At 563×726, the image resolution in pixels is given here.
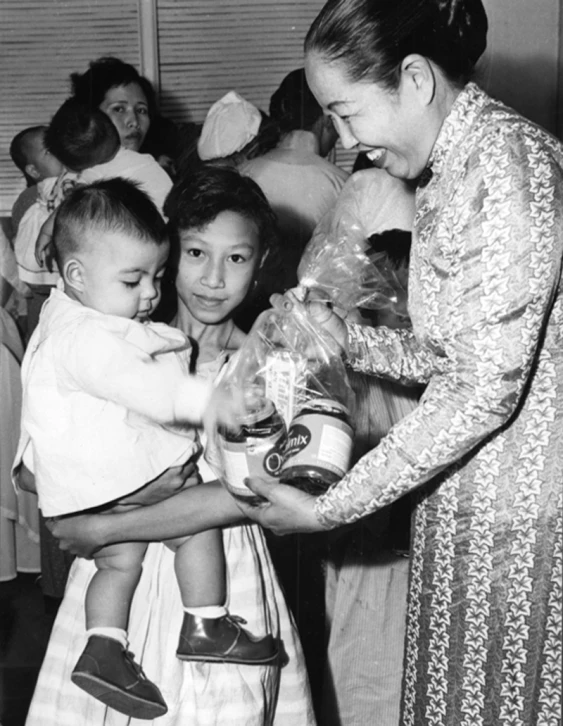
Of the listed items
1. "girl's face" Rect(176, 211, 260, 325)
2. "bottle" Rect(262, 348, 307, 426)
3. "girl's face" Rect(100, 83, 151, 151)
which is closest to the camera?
"bottle" Rect(262, 348, 307, 426)

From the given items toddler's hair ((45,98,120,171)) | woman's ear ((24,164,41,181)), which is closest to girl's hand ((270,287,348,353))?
toddler's hair ((45,98,120,171))

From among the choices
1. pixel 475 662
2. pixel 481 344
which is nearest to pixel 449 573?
pixel 475 662

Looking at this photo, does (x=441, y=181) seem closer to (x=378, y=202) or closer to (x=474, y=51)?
(x=474, y=51)

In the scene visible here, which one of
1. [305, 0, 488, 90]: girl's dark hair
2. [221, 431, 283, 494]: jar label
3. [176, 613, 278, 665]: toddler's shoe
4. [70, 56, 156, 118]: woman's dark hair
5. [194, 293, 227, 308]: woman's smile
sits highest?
[70, 56, 156, 118]: woman's dark hair

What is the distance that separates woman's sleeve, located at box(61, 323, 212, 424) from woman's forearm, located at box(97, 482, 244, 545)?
12cm

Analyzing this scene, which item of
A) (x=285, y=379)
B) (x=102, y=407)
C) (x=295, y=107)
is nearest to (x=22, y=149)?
(x=295, y=107)

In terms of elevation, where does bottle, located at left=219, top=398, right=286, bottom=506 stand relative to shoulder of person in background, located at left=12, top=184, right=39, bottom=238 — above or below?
below

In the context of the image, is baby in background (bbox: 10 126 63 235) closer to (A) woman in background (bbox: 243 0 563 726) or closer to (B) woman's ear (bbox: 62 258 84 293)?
(B) woman's ear (bbox: 62 258 84 293)

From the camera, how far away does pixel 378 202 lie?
173 cm

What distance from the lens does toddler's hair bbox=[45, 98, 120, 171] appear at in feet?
7.08

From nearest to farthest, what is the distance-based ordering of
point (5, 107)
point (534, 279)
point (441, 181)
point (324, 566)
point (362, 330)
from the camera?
point (534, 279), point (441, 181), point (362, 330), point (324, 566), point (5, 107)

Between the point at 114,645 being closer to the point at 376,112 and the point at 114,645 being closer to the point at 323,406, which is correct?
the point at 323,406

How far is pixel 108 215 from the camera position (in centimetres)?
132

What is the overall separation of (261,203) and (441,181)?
505mm
